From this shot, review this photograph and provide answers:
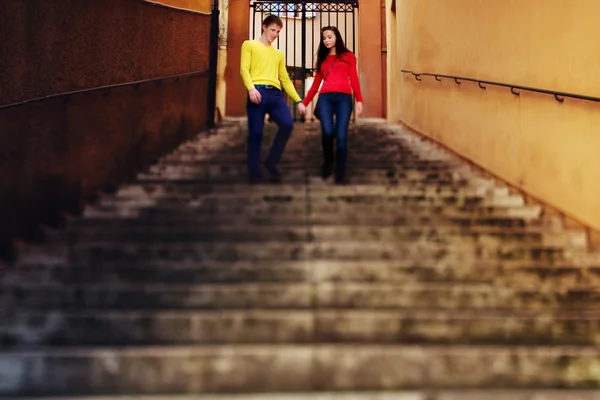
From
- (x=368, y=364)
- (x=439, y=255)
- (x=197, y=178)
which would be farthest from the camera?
(x=197, y=178)

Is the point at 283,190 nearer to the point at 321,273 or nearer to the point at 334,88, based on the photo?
the point at 334,88

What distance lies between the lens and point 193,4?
6.01 metres

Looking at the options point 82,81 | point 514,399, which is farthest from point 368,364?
point 82,81

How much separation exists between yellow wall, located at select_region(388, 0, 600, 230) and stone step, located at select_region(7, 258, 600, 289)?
807 millimetres

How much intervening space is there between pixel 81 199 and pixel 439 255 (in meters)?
2.79

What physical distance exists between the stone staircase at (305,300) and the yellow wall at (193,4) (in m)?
2.63

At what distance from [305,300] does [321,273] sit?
245 mm

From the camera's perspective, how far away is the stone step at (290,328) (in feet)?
8.02

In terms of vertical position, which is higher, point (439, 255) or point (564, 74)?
point (564, 74)

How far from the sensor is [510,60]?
435cm

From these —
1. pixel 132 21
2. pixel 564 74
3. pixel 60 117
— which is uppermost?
pixel 132 21

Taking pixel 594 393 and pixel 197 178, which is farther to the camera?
pixel 197 178

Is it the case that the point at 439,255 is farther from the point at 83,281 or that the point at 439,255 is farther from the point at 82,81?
the point at 82,81

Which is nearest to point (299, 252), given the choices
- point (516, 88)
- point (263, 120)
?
point (263, 120)
